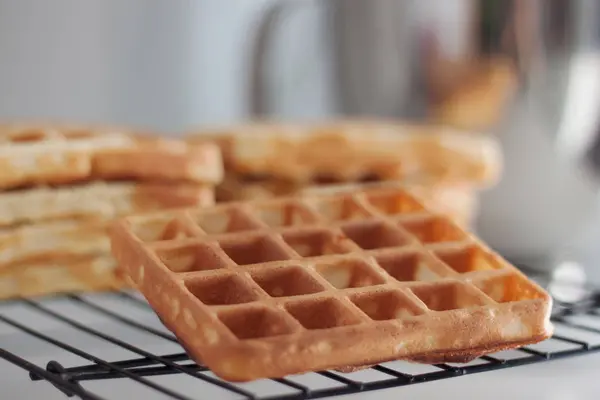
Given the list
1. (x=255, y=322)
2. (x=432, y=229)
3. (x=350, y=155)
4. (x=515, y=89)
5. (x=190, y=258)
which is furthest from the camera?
(x=515, y=89)

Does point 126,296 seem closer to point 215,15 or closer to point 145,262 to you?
point 145,262

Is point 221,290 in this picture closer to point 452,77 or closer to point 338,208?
point 338,208

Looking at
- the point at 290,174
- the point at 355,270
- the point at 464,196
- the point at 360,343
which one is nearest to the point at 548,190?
the point at 464,196

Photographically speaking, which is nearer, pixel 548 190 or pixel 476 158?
pixel 476 158

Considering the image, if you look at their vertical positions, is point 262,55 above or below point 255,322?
above

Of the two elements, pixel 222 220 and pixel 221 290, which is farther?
pixel 222 220

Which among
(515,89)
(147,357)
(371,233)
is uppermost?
(515,89)

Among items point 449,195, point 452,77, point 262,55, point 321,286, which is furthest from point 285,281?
point 262,55

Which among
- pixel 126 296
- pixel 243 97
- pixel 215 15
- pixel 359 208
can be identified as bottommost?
pixel 126 296
